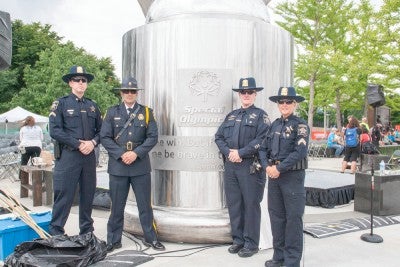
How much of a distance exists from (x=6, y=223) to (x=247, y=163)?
9.32 ft

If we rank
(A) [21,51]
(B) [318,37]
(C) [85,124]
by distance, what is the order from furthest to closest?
(A) [21,51] → (B) [318,37] → (C) [85,124]

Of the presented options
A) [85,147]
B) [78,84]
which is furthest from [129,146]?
[78,84]

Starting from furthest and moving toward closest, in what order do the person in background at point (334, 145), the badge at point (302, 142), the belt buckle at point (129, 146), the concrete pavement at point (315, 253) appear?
1. the person in background at point (334, 145)
2. the belt buckle at point (129, 146)
3. the concrete pavement at point (315, 253)
4. the badge at point (302, 142)

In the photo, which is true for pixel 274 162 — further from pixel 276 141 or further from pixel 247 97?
pixel 247 97

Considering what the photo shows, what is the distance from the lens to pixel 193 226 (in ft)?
18.0

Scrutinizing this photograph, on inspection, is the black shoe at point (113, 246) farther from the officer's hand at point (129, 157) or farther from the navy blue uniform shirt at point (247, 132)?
the navy blue uniform shirt at point (247, 132)

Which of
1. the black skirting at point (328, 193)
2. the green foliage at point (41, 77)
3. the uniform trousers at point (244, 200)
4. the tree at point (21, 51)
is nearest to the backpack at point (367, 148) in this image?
the black skirting at point (328, 193)

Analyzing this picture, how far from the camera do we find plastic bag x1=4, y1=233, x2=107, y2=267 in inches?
169

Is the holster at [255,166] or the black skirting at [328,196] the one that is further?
the black skirting at [328,196]

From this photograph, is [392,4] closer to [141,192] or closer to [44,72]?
[141,192]

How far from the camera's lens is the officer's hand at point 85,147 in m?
5.27

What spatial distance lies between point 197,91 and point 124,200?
5.38 ft

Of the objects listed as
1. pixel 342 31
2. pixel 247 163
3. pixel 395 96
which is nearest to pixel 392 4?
pixel 342 31

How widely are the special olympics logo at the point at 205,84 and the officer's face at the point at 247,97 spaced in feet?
1.41
